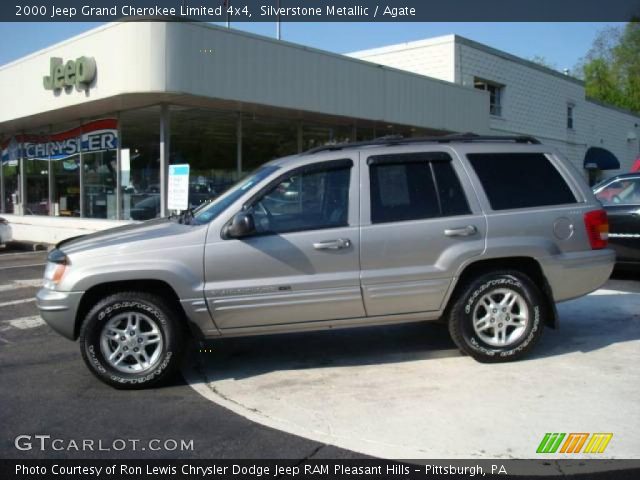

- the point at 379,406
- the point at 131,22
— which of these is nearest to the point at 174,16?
the point at 131,22

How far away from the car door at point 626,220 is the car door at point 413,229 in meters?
5.18

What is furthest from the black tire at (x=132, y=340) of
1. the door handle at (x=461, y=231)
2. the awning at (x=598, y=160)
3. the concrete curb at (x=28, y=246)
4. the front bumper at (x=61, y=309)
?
the awning at (x=598, y=160)

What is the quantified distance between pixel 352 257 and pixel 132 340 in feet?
6.26

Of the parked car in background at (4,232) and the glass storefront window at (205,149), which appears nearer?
the glass storefront window at (205,149)

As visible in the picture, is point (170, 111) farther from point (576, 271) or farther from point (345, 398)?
point (345, 398)

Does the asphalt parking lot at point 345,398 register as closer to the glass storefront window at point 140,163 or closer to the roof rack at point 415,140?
the roof rack at point 415,140

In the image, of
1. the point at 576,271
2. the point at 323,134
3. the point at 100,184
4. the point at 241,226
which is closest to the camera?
the point at 241,226

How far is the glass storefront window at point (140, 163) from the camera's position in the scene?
14.6 metres

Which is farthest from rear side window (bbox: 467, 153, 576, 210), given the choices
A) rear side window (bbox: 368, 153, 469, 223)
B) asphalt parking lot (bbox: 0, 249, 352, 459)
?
asphalt parking lot (bbox: 0, 249, 352, 459)

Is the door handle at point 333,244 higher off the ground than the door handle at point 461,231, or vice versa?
the door handle at point 461,231

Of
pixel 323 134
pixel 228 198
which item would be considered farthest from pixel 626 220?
pixel 323 134

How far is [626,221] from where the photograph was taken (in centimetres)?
957

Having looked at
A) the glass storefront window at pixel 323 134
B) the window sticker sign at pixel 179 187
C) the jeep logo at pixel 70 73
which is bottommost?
the window sticker sign at pixel 179 187

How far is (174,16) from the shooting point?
12539 mm
